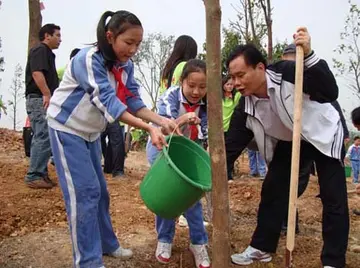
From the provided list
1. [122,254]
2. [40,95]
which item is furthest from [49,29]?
[122,254]

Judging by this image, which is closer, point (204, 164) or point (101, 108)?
point (101, 108)

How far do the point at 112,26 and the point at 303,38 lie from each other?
3.20ft

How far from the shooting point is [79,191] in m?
2.54

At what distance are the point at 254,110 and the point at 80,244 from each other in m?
1.29

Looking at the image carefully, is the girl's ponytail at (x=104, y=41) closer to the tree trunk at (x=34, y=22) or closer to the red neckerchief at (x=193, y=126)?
the red neckerchief at (x=193, y=126)

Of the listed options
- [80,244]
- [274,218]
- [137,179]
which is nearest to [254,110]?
[274,218]

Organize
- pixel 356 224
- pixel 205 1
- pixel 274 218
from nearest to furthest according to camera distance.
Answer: pixel 205 1 < pixel 274 218 < pixel 356 224

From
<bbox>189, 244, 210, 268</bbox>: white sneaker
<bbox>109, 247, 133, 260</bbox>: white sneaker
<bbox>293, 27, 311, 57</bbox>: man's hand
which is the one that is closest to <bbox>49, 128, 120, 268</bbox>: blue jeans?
<bbox>109, 247, 133, 260</bbox>: white sneaker

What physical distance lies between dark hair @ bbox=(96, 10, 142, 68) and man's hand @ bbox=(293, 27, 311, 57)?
31.8 inches

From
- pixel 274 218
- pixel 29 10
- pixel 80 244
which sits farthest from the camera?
pixel 29 10

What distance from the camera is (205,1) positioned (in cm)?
191

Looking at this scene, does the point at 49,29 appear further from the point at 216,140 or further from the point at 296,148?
the point at 216,140

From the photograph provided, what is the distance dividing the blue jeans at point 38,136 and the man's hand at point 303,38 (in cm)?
300

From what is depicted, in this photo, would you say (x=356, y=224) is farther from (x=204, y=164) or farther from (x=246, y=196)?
(x=204, y=164)
